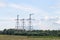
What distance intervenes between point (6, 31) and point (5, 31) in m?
2.89

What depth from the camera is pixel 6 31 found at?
117312 millimetres

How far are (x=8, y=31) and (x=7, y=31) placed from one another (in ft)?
3.23

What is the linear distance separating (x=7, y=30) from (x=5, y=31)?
10.5 ft

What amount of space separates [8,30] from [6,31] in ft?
5.05

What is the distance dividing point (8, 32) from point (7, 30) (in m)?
3.97

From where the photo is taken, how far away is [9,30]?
379ft

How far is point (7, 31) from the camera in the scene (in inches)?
4577

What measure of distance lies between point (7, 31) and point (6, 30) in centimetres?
255

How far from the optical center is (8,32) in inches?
4471

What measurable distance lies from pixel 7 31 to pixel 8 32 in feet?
9.33

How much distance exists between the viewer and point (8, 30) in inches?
4589

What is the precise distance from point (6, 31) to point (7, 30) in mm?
797

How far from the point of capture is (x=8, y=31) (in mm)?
115500

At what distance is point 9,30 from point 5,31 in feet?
17.3
